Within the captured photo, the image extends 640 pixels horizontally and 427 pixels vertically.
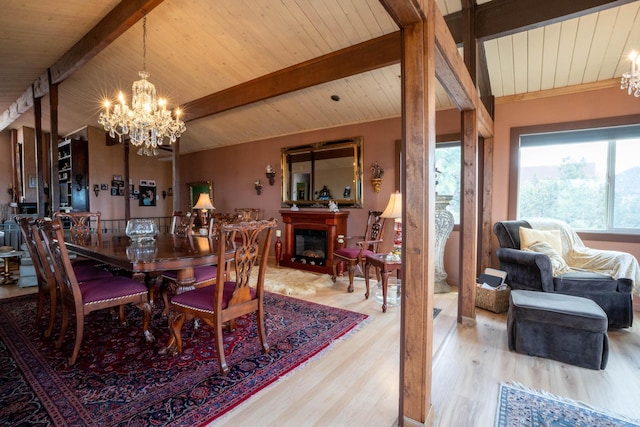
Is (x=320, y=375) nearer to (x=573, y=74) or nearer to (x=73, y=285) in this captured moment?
(x=73, y=285)

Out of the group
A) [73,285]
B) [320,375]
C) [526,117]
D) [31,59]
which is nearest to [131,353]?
[73,285]

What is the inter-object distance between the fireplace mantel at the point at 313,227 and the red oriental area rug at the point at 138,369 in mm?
1905

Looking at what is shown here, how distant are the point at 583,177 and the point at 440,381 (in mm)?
3234

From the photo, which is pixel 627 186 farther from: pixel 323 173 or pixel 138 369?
pixel 138 369

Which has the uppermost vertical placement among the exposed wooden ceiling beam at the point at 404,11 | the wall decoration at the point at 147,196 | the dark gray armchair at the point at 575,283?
the exposed wooden ceiling beam at the point at 404,11

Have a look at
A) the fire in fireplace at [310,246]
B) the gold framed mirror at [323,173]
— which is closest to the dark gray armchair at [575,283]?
the gold framed mirror at [323,173]

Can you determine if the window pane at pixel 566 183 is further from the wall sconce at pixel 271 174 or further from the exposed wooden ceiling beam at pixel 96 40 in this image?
the exposed wooden ceiling beam at pixel 96 40

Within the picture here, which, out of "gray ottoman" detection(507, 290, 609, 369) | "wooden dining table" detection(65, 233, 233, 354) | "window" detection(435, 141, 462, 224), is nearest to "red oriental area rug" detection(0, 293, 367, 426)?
"wooden dining table" detection(65, 233, 233, 354)

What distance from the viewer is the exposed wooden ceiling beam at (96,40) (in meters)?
2.98

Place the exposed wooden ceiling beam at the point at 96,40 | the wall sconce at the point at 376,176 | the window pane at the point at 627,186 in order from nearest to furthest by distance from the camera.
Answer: the exposed wooden ceiling beam at the point at 96,40, the window pane at the point at 627,186, the wall sconce at the point at 376,176

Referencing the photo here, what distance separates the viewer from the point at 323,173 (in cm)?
527

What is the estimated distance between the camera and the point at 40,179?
16.9 ft

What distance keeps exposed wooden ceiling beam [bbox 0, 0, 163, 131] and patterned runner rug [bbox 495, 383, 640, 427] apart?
427 centimetres

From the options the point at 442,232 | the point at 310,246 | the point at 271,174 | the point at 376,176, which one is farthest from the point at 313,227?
the point at 442,232
